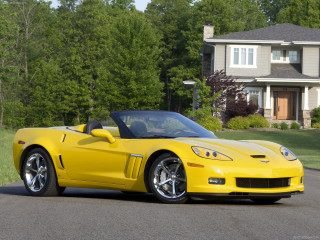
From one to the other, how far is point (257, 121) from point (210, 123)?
11.5 ft

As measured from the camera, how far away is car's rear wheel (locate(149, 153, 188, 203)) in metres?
8.27

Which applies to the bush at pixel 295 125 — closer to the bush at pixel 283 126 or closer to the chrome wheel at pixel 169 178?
the bush at pixel 283 126

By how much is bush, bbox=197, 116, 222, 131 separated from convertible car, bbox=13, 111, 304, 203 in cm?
2969

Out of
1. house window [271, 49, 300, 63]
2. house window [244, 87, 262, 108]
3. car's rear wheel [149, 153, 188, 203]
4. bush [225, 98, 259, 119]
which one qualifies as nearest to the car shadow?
car's rear wheel [149, 153, 188, 203]

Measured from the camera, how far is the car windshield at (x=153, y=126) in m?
9.10

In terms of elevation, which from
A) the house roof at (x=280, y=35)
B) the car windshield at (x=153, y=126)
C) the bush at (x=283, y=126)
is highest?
the house roof at (x=280, y=35)

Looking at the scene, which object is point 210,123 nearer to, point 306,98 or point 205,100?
point 205,100

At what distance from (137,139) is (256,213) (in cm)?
212

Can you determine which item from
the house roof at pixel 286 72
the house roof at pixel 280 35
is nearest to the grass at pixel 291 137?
the house roof at pixel 286 72

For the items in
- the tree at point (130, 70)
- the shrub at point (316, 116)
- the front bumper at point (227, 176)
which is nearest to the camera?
the front bumper at point (227, 176)

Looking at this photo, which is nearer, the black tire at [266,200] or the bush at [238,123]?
the black tire at [266,200]

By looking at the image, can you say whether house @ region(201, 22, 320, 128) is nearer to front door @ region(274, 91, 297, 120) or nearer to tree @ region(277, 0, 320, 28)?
front door @ region(274, 91, 297, 120)

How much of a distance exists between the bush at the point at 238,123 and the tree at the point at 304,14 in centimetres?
3662

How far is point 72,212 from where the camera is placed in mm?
7492
